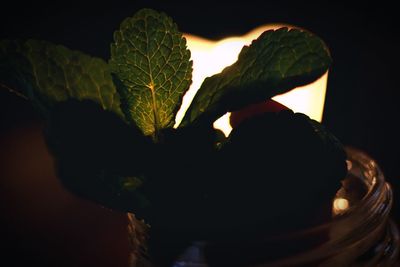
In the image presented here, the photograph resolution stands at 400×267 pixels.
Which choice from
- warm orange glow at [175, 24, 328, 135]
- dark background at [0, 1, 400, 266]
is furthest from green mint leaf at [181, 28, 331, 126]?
dark background at [0, 1, 400, 266]

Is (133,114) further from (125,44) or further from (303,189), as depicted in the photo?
(303,189)

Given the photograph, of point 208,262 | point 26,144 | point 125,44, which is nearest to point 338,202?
point 208,262

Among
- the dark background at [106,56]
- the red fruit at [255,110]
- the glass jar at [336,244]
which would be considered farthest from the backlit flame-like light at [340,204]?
the dark background at [106,56]

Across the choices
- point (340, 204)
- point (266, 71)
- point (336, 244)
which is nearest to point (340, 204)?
point (340, 204)

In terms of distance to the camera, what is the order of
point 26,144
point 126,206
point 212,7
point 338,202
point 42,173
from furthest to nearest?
1. point 212,7
2. point 26,144
3. point 42,173
4. point 338,202
5. point 126,206

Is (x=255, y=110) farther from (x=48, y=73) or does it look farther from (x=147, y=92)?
(x=48, y=73)

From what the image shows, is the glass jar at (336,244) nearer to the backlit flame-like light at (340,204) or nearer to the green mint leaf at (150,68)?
the backlit flame-like light at (340,204)
